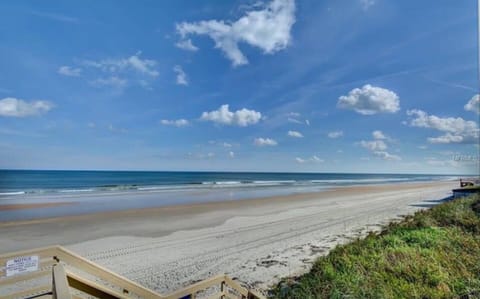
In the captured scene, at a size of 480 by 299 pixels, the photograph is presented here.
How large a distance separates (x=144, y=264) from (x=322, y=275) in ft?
14.8

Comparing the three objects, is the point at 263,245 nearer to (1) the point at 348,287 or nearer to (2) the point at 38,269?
(1) the point at 348,287

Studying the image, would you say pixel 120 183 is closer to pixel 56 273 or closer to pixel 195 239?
pixel 195 239

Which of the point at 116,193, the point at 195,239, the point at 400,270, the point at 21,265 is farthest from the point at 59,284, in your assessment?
the point at 116,193

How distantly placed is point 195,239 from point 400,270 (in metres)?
6.70

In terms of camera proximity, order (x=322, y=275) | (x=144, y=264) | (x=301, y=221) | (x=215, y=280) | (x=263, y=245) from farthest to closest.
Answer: (x=301, y=221), (x=263, y=245), (x=144, y=264), (x=322, y=275), (x=215, y=280)

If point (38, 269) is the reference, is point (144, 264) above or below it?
below

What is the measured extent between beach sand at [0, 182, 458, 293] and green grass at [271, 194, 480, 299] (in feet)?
3.79

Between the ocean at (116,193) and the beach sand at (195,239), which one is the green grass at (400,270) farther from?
the ocean at (116,193)

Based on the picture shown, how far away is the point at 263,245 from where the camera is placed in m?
9.28

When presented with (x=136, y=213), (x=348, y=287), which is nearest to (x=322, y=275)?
(x=348, y=287)

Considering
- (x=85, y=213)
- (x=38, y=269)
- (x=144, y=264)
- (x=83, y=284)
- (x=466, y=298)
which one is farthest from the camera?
(x=85, y=213)

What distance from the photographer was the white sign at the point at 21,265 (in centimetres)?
202

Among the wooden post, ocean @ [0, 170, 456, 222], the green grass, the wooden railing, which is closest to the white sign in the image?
the wooden railing

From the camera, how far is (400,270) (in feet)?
17.3
